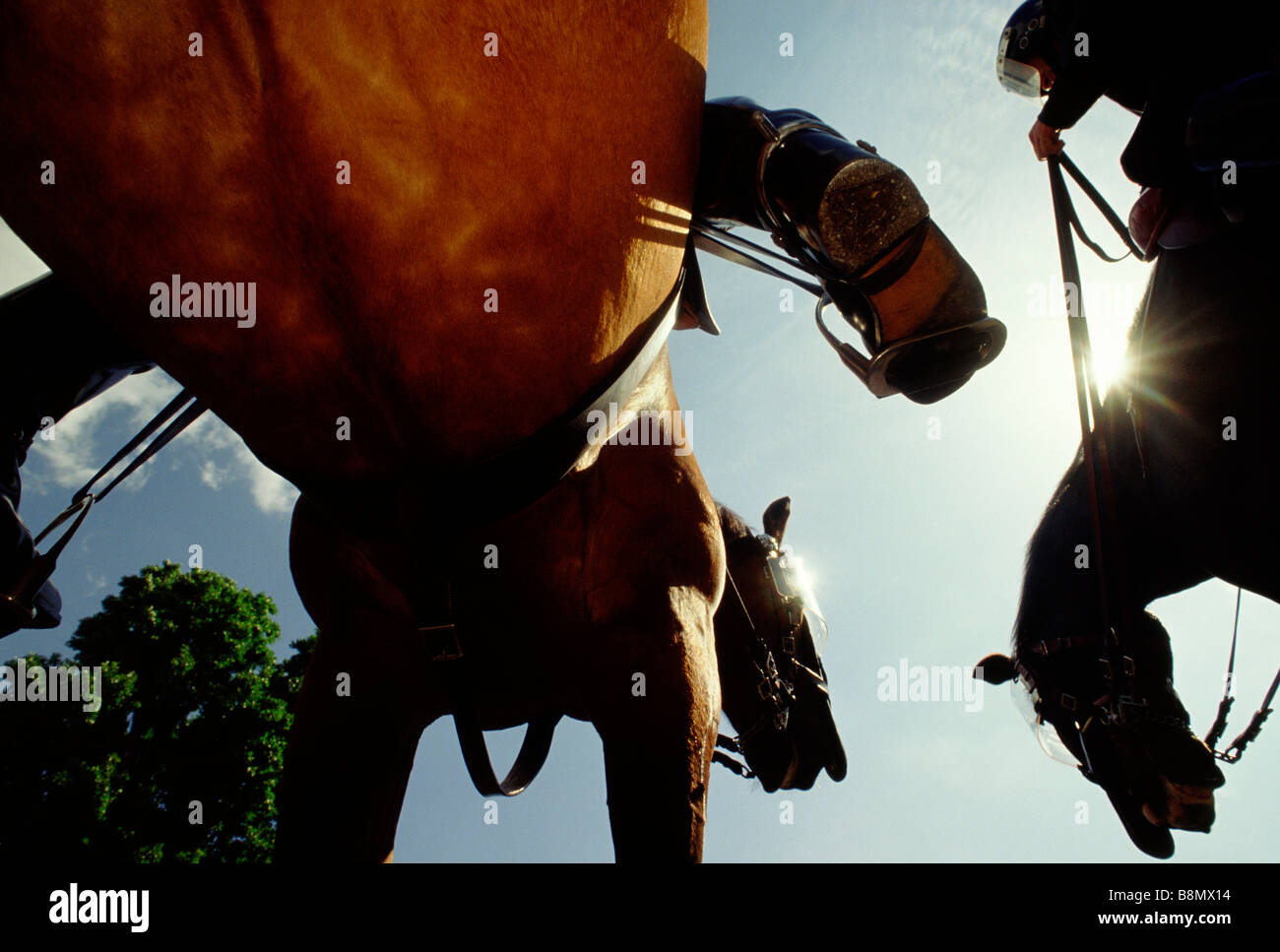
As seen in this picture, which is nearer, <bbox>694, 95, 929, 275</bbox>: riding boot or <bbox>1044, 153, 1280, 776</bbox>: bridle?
<bbox>694, 95, 929, 275</bbox>: riding boot

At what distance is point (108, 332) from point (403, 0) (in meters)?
1.41

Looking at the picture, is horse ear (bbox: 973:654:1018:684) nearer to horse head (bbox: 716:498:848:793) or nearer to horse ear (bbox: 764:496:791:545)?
horse head (bbox: 716:498:848:793)

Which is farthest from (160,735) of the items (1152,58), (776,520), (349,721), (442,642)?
(1152,58)

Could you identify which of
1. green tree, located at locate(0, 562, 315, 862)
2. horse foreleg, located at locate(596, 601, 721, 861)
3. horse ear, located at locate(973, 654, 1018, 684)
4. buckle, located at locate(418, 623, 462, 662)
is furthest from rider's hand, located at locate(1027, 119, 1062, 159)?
green tree, located at locate(0, 562, 315, 862)

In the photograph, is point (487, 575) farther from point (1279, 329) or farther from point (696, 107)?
point (1279, 329)

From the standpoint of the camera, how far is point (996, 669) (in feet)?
12.3

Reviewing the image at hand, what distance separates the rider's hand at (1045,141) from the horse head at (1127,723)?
2055mm

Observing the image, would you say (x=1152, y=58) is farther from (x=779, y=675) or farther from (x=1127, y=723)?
(x=779, y=675)

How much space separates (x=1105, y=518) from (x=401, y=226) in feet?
9.88

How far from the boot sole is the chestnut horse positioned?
0.51ft

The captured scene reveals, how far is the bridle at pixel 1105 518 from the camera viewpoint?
7.09ft

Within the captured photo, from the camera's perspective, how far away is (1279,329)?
1.85 m

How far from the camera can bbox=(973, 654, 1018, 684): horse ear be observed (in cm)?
374

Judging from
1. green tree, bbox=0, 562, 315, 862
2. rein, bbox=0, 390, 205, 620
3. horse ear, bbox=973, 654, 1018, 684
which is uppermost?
rein, bbox=0, 390, 205, 620
